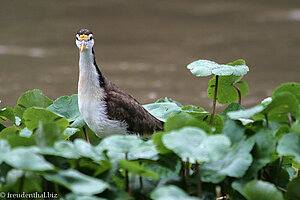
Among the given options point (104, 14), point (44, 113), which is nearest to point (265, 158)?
point (44, 113)

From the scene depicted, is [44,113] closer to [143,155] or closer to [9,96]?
[143,155]

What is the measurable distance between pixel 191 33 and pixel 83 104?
543cm

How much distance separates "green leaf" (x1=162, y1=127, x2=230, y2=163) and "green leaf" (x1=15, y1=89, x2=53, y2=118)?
1301mm

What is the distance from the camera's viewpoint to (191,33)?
8.50 metres

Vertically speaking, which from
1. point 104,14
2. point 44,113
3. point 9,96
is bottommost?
point 9,96

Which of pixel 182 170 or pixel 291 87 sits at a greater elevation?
pixel 291 87

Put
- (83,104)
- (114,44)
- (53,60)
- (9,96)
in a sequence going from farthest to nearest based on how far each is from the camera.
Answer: (114,44)
(53,60)
(9,96)
(83,104)

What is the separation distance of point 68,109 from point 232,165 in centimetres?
145

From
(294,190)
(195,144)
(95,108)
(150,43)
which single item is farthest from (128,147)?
(150,43)

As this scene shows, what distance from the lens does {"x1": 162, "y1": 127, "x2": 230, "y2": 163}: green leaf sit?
1.65 metres

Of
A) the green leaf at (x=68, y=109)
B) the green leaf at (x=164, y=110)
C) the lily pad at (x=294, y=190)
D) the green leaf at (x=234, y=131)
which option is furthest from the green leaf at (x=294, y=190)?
the green leaf at (x=68, y=109)

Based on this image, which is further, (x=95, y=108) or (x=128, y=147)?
(x=95, y=108)

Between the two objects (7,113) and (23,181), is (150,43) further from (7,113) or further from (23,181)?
(23,181)

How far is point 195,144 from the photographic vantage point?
5.48ft
